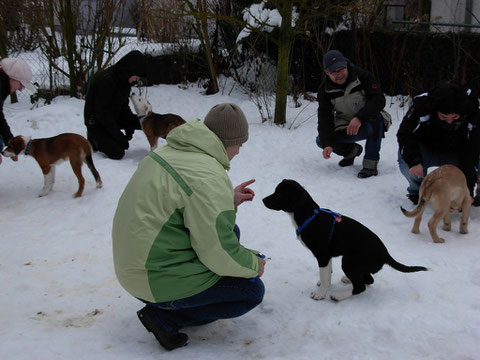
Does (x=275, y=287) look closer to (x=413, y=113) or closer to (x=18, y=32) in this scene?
(x=413, y=113)

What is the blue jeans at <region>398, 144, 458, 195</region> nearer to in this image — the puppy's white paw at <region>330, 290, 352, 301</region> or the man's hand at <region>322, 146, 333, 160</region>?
the man's hand at <region>322, 146, 333, 160</region>

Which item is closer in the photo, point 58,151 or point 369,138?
point 58,151

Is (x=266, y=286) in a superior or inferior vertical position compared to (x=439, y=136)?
inferior

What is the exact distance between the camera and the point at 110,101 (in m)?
7.15

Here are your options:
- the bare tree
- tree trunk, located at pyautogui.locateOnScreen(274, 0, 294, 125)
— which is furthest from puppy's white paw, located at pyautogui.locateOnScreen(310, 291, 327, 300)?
the bare tree

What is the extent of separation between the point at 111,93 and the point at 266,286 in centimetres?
439

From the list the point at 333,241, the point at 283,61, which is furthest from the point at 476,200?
the point at 283,61

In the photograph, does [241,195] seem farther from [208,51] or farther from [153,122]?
[208,51]

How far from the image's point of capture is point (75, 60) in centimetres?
980

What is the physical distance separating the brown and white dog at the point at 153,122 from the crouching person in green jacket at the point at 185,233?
4.43 m

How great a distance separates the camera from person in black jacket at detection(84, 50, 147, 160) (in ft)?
22.8

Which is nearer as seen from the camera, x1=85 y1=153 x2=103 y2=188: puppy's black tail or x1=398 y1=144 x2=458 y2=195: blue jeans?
x1=398 y1=144 x2=458 y2=195: blue jeans

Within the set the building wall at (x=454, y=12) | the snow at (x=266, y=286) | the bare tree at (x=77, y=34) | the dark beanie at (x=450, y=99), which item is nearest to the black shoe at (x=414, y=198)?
the snow at (x=266, y=286)

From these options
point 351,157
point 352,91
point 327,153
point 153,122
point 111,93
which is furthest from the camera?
point 153,122
